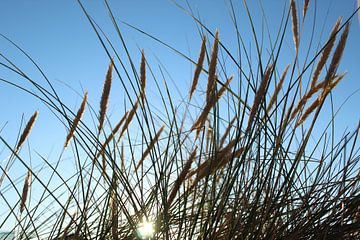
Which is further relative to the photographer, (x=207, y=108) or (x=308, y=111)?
(x=308, y=111)

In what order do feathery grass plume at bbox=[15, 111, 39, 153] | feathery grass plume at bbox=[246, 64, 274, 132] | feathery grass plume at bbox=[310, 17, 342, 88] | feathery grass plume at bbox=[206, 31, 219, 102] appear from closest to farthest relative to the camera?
feathery grass plume at bbox=[246, 64, 274, 132]
feathery grass plume at bbox=[206, 31, 219, 102]
feathery grass plume at bbox=[310, 17, 342, 88]
feathery grass plume at bbox=[15, 111, 39, 153]

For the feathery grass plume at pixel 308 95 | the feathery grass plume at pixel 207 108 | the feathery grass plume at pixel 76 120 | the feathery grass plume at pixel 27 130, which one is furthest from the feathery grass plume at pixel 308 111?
the feathery grass plume at pixel 27 130

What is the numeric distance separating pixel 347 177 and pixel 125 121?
2.25 feet

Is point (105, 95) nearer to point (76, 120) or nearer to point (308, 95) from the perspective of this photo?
point (76, 120)

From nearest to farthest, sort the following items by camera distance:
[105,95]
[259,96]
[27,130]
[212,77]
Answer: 1. [259,96]
2. [212,77]
3. [105,95]
4. [27,130]

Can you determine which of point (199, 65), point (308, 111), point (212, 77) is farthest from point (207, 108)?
point (308, 111)

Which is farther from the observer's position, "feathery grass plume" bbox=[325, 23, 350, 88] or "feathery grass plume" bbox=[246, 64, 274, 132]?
"feathery grass plume" bbox=[325, 23, 350, 88]

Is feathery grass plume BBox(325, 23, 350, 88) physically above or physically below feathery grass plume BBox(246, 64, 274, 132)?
above

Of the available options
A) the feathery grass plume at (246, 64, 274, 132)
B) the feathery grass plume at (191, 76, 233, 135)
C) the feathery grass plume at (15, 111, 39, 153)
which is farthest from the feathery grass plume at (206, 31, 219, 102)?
the feathery grass plume at (15, 111, 39, 153)

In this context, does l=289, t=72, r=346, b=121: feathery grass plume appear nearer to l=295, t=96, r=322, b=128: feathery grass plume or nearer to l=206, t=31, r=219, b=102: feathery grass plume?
l=295, t=96, r=322, b=128: feathery grass plume

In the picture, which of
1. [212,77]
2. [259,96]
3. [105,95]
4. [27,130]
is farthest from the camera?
[27,130]

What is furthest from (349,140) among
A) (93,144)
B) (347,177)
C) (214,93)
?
(93,144)

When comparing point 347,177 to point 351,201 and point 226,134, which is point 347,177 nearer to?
point 351,201

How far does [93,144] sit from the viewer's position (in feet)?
3.86
